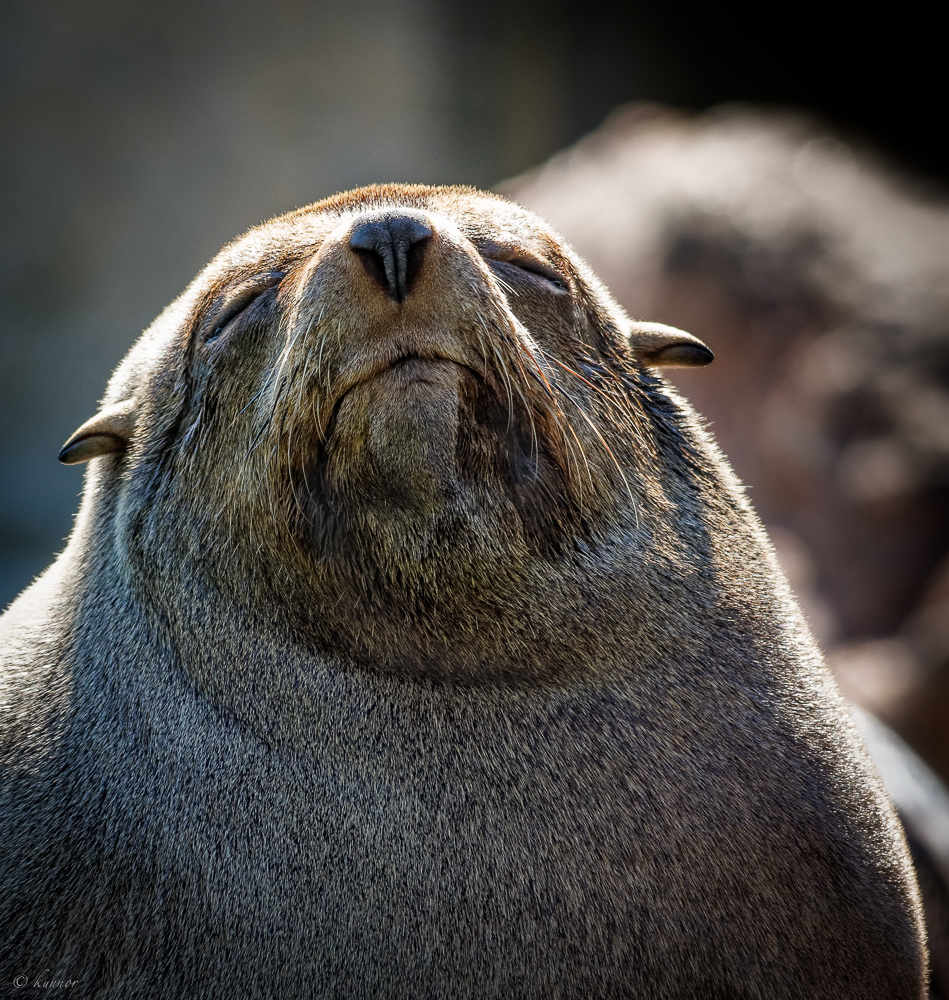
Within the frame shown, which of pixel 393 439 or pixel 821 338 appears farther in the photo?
pixel 821 338

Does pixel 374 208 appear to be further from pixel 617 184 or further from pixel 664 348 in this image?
pixel 617 184

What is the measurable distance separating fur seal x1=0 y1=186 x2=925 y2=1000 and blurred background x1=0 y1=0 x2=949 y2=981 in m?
4.11

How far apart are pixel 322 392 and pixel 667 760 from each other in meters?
1.33

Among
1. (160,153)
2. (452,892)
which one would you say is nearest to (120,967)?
(452,892)

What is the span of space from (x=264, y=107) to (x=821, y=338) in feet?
31.8

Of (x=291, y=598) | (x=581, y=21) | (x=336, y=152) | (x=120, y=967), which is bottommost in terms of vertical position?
(x=120, y=967)

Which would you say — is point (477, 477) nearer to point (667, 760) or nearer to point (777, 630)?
point (667, 760)

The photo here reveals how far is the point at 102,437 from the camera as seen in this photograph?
117 inches

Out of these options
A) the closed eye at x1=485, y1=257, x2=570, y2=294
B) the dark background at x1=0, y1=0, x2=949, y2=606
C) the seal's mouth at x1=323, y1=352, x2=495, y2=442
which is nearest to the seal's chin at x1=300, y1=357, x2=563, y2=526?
the seal's mouth at x1=323, y1=352, x2=495, y2=442

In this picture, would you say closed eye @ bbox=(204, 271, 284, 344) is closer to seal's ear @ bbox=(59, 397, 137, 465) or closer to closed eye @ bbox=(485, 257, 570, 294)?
seal's ear @ bbox=(59, 397, 137, 465)

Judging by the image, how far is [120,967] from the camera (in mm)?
2381

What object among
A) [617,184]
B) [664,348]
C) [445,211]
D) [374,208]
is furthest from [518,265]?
[617,184]

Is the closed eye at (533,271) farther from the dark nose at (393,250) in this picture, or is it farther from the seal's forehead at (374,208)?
the dark nose at (393,250)

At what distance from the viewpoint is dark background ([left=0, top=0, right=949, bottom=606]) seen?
A: 12.9 metres
